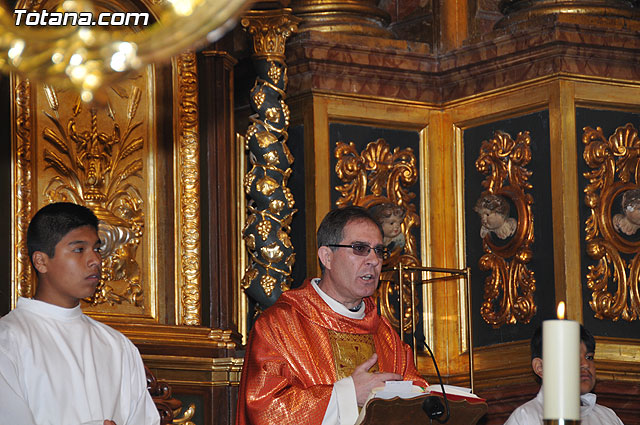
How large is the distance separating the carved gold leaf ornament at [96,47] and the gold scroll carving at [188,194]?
4.74 meters

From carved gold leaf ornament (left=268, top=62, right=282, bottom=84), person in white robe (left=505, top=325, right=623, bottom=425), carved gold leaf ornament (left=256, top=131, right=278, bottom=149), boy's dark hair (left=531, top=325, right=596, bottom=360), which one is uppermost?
carved gold leaf ornament (left=268, top=62, right=282, bottom=84)

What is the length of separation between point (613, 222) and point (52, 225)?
3.45 metres

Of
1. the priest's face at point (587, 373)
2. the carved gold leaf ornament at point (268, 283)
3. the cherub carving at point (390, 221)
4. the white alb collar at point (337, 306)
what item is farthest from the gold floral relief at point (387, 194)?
the white alb collar at point (337, 306)

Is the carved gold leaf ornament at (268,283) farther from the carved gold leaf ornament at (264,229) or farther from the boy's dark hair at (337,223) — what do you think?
the boy's dark hair at (337,223)

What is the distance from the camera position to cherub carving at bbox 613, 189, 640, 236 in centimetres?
767

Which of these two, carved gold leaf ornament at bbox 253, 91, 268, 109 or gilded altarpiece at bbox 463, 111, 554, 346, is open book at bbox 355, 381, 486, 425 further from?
carved gold leaf ornament at bbox 253, 91, 268, 109

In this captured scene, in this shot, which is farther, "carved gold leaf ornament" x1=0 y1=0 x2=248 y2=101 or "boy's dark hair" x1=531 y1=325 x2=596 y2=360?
"boy's dark hair" x1=531 y1=325 x2=596 y2=360

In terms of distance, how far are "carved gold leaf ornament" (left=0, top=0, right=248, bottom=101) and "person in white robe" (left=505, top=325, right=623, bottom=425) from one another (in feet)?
13.6

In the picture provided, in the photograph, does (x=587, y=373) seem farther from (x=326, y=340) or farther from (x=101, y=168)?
(x=101, y=168)

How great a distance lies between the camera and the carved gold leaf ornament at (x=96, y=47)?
2619 millimetres

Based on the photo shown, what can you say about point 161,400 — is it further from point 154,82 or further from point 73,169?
point 154,82

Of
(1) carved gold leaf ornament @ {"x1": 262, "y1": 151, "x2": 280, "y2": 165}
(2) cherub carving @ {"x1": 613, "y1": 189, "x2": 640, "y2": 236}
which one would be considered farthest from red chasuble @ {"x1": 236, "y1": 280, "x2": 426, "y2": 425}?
(2) cherub carving @ {"x1": 613, "y1": 189, "x2": 640, "y2": 236}

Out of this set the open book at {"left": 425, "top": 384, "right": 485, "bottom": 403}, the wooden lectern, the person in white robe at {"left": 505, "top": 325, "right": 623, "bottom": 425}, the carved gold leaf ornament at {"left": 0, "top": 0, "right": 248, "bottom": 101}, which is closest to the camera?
the carved gold leaf ornament at {"left": 0, "top": 0, "right": 248, "bottom": 101}

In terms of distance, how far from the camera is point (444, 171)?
8344 mm
